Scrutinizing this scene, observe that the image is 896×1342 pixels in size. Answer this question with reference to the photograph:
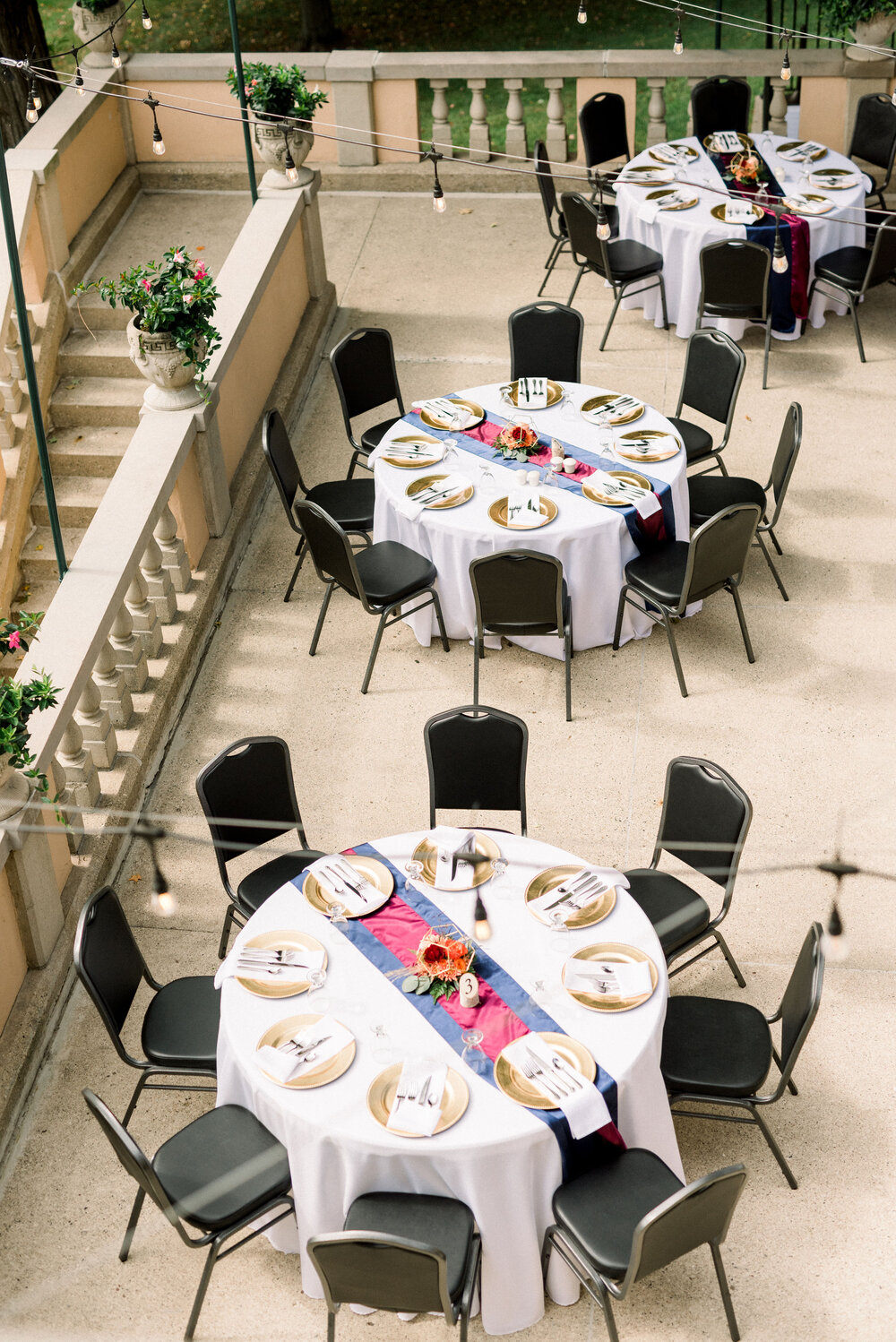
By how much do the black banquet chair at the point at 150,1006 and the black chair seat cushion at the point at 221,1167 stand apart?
0.91 feet

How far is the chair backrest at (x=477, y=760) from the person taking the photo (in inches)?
208

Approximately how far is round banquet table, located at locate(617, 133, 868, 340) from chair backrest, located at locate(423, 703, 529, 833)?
4.29 m

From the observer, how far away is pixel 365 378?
7.65 meters

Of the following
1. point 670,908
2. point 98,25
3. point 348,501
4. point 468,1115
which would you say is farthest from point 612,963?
point 98,25

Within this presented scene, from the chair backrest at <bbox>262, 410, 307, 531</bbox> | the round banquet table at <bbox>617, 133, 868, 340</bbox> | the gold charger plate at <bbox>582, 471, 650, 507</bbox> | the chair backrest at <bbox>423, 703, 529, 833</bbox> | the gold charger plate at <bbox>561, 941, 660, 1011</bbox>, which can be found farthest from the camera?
the round banquet table at <bbox>617, 133, 868, 340</bbox>

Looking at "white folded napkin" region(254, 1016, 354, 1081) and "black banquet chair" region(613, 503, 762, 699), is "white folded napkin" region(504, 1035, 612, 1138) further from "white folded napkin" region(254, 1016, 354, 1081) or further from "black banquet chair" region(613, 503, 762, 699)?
"black banquet chair" region(613, 503, 762, 699)

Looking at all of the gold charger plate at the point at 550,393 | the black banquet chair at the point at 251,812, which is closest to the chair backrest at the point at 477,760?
the black banquet chair at the point at 251,812

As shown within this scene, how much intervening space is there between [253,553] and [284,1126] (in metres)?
3.94

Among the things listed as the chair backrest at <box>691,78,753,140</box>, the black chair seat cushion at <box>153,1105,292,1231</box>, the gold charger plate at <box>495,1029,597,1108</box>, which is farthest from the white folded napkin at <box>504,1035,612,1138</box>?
the chair backrest at <box>691,78,753,140</box>

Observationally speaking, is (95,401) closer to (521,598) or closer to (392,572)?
(392,572)

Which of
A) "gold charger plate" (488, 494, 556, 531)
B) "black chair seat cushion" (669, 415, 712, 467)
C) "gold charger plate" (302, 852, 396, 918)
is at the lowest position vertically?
"gold charger plate" (302, 852, 396, 918)

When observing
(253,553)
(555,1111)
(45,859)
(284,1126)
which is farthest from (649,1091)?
(253,553)

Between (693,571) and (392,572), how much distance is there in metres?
1.37

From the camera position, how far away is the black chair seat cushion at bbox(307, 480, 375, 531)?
7.02m
